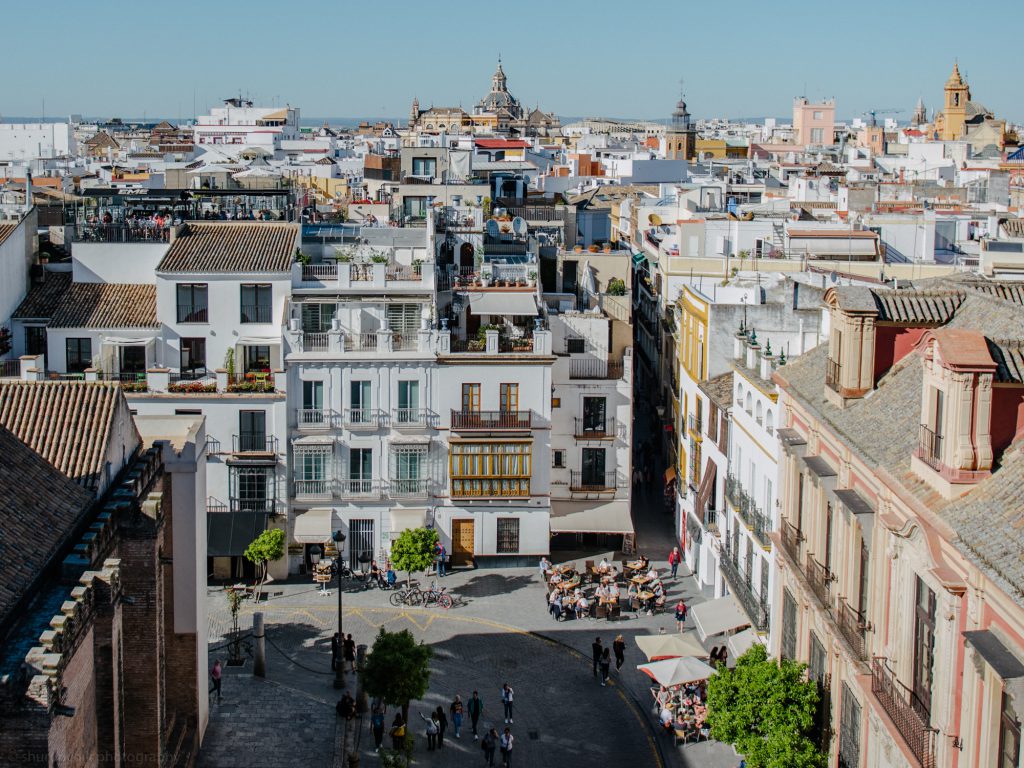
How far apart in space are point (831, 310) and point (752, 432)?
32.4ft

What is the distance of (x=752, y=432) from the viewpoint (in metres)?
36.6

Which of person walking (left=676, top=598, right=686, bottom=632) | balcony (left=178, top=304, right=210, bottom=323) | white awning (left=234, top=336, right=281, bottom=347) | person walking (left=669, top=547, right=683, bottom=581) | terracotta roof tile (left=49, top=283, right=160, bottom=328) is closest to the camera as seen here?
person walking (left=676, top=598, right=686, bottom=632)

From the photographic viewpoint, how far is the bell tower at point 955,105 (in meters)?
174

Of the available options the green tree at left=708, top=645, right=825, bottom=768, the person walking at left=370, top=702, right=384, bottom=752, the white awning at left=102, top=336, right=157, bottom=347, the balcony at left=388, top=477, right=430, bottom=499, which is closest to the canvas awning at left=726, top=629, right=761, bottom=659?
the green tree at left=708, top=645, right=825, bottom=768

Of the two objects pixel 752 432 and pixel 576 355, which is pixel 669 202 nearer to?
pixel 576 355

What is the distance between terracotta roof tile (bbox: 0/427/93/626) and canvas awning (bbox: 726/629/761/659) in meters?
16.9

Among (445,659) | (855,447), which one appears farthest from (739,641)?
(855,447)

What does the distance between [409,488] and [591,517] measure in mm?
6501

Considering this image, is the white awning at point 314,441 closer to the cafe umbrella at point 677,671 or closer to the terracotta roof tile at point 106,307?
the terracotta roof tile at point 106,307

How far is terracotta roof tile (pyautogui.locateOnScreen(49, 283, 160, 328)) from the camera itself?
47737 mm

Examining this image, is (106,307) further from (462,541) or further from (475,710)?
(475,710)

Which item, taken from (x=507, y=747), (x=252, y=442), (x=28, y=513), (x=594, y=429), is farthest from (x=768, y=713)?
(x=252, y=442)

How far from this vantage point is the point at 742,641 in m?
34.4

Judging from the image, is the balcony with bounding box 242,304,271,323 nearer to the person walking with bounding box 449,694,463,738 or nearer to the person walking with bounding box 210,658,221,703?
the person walking with bounding box 210,658,221,703
